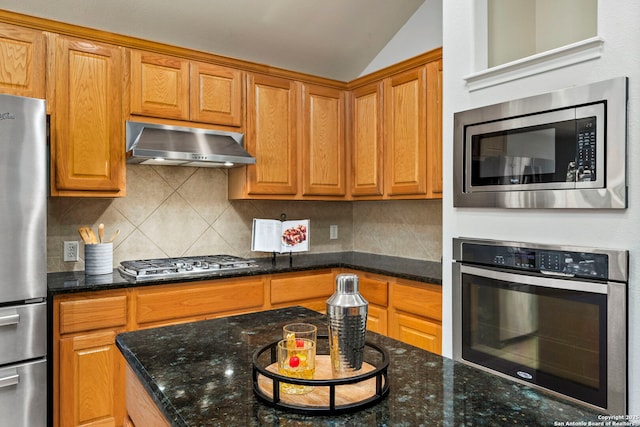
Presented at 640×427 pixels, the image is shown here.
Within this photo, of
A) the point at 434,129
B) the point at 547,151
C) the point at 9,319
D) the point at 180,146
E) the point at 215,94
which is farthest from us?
the point at 215,94

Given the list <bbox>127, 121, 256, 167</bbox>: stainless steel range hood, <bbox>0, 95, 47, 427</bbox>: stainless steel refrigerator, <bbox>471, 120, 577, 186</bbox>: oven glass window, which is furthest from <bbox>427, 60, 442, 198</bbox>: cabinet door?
<bbox>0, 95, 47, 427</bbox>: stainless steel refrigerator

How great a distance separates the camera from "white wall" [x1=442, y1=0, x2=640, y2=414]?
1.48 metres

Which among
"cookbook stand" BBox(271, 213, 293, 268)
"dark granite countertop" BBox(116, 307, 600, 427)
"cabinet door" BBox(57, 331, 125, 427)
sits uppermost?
"cookbook stand" BBox(271, 213, 293, 268)

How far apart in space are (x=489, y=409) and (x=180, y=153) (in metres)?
2.37

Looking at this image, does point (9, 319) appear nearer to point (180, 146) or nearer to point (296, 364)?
point (180, 146)

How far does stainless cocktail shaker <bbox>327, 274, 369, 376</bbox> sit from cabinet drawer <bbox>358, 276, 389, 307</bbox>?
204 cm

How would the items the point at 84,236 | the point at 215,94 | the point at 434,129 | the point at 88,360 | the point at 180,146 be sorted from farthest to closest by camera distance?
the point at 215,94 → the point at 434,129 → the point at 180,146 → the point at 84,236 → the point at 88,360

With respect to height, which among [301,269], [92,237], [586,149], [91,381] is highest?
[586,149]

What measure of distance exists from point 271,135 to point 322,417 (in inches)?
108

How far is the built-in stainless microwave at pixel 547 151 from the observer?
1517 mm

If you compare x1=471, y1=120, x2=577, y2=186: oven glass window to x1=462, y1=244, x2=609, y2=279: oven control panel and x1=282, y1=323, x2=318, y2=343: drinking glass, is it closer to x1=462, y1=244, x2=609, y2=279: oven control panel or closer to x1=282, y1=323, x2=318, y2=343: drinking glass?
x1=462, y1=244, x2=609, y2=279: oven control panel

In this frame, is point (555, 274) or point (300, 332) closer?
point (300, 332)

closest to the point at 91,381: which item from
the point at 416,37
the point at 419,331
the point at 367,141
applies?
the point at 419,331

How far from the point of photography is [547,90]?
172 centimetres
